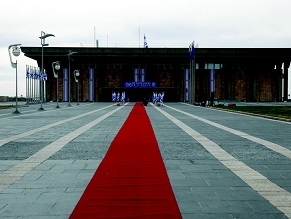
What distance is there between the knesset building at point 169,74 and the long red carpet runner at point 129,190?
72.3m

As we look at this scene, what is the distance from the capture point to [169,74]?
273 feet

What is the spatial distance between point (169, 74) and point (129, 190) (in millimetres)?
77393

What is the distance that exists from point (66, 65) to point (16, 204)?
7755 centimetres

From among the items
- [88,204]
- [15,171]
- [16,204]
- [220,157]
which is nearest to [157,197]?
[88,204]

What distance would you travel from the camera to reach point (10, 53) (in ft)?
109

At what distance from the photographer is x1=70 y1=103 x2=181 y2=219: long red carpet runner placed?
208 inches

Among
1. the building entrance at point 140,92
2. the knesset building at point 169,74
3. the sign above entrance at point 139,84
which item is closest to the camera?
the knesset building at point 169,74

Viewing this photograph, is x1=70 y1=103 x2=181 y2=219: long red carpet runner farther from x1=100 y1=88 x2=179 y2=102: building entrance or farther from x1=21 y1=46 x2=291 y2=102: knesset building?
x1=100 y1=88 x2=179 y2=102: building entrance

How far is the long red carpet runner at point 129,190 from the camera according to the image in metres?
5.28

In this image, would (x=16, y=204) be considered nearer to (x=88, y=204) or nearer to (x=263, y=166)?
(x=88, y=204)

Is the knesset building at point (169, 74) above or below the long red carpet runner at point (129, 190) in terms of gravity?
above

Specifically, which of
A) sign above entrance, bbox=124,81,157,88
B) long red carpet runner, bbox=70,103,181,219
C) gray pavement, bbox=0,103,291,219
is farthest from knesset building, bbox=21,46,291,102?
A: long red carpet runner, bbox=70,103,181,219

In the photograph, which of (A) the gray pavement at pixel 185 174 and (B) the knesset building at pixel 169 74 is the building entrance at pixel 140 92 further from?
(A) the gray pavement at pixel 185 174

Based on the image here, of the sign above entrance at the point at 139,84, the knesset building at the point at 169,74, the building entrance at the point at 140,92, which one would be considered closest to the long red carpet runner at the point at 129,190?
the sign above entrance at the point at 139,84
